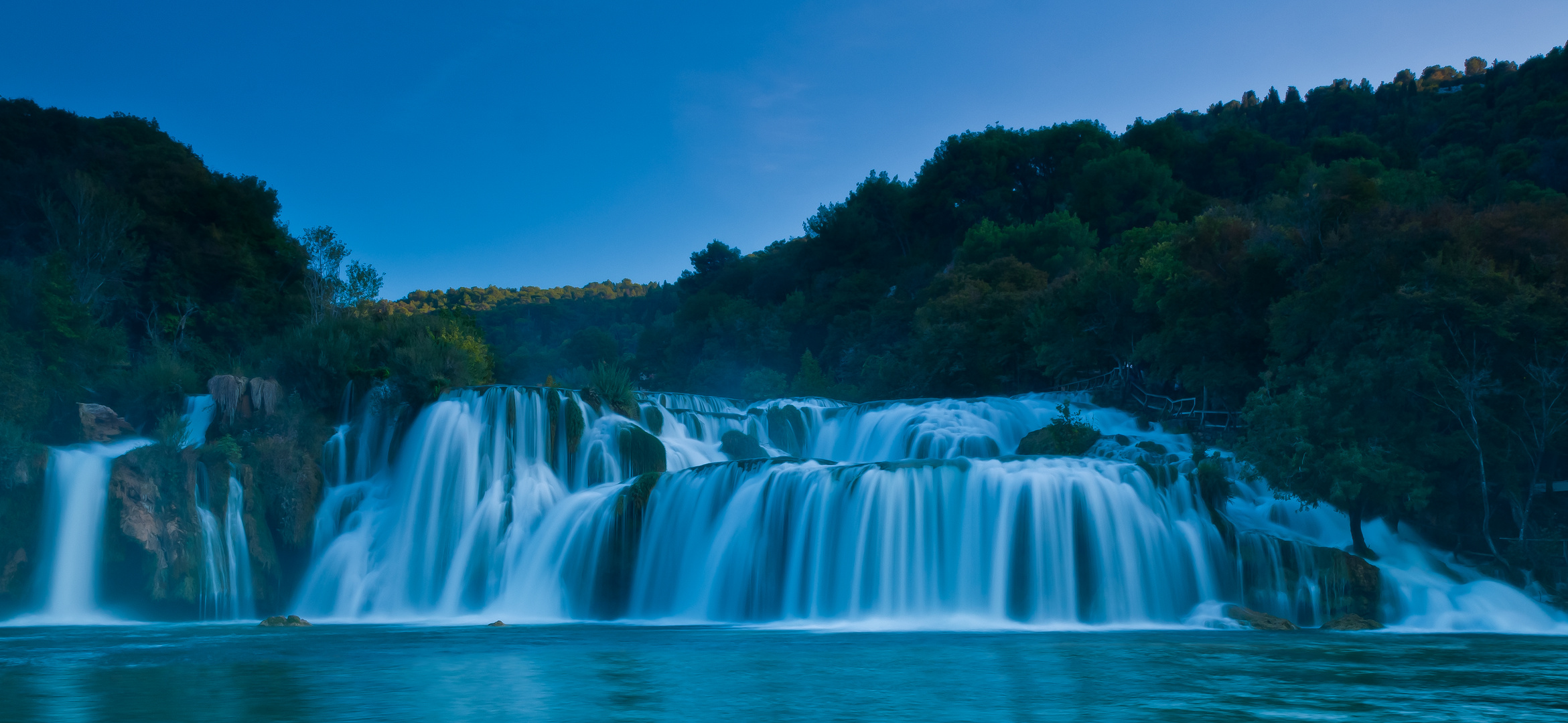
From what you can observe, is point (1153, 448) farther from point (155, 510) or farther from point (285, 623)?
point (155, 510)

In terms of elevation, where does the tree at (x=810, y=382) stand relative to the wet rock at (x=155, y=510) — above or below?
above

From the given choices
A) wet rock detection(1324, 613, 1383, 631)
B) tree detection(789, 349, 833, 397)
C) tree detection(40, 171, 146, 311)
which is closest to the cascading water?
wet rock detection(1324, 613, 1383, 631)

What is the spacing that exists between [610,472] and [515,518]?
2.64 metres

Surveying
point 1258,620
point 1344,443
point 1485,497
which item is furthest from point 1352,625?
point 1485,497

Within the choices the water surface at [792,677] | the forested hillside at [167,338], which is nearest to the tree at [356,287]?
the forested hillside at [167,338]

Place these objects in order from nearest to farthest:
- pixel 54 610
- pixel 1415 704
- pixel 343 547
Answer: pixel 1415 704
pixel 54 610
pixel 343 547

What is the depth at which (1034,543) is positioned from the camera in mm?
18125

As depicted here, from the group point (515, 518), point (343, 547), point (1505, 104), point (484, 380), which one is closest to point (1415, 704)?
point (515, 518)

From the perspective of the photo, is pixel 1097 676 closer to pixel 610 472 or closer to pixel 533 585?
pixel 533 585

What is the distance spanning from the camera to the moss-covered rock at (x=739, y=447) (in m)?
27.2

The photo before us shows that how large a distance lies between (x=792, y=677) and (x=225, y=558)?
1656 cm

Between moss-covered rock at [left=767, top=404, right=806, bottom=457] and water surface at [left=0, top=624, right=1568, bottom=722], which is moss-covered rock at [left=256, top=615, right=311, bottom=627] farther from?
moss-covered rock at [left=767, top=404, right=806, bottom=457]

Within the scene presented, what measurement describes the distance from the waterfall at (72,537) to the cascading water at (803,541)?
408 cm

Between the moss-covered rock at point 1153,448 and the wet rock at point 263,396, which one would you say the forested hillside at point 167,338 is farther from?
the moss-covered rock at point 1153,448
